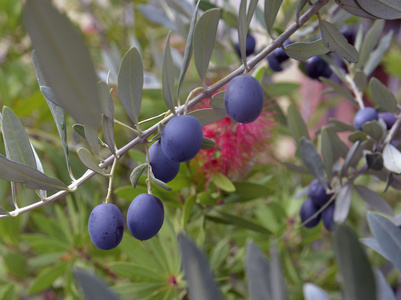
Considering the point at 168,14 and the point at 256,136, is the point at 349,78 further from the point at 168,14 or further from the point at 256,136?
the point at 168,14

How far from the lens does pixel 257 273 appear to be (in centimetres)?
18

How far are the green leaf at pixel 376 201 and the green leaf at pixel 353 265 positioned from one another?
266 millimetres

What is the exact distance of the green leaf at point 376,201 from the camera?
0.40 metres

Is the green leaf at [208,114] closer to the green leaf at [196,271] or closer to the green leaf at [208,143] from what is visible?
the green leaf at [208,143]

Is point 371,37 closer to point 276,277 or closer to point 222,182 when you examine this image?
point 222,182

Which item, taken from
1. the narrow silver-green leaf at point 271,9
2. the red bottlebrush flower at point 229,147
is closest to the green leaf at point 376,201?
the red bottlebrush flower at point 229,147

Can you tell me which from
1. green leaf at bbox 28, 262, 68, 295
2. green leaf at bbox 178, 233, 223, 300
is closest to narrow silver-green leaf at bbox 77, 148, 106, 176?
green leaf at bbox 178, 233, 223, 300

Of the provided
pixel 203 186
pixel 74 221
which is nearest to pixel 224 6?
pixel 203 186

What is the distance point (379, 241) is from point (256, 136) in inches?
9.2

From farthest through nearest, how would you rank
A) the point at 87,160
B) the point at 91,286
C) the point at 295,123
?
the point at 295,123
the point at 87,160
the point at 91,286

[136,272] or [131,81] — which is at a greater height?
Answer: [131,81]

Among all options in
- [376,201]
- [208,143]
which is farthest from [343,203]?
[208,143]

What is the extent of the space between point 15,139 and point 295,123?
0.30 metres

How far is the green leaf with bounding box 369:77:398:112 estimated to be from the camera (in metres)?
0.41
